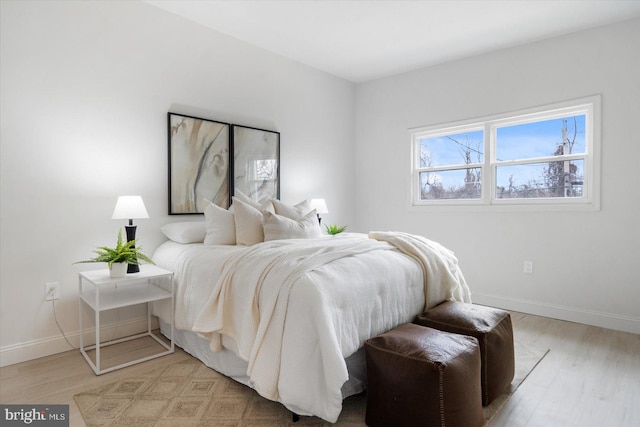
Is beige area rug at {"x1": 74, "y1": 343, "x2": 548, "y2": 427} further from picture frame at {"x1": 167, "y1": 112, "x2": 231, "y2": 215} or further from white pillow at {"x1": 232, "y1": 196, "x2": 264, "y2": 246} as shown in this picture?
picture frame at {"x1": 167, "y1": 112, "x2": 231, "y2": 215}

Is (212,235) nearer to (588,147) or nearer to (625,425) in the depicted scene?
(625,425)

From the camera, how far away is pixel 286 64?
4246 millimetres

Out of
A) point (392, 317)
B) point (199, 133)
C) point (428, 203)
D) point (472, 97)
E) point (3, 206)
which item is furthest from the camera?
point (428, 203)

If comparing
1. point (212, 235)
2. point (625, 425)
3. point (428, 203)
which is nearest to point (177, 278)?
point (212, 235)

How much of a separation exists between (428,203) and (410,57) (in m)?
1.70

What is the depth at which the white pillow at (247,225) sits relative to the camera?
2.90 m

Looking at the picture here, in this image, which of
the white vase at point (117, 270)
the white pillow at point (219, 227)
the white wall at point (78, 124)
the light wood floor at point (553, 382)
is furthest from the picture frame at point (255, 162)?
the light wood floor at point (553, 382)

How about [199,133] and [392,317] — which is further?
[199,133]

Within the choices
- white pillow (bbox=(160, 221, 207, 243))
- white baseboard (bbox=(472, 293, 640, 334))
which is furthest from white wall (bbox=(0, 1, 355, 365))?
white baseboard (bbox=(472, 293, 640, 334))

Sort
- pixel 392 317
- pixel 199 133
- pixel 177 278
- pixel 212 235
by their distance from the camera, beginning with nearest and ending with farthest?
pixel 392 317 → pixel 177 278 → pixel 212 235 → pixel 199 133

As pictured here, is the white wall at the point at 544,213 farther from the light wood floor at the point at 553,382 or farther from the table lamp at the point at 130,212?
the table lamp at the point at 130,212

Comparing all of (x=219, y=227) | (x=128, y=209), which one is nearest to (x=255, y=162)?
(x=219, y=227)

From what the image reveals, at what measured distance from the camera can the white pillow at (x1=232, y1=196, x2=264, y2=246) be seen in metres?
2.90

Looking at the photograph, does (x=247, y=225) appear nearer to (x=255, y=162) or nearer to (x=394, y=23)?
(x=255, y=162)
